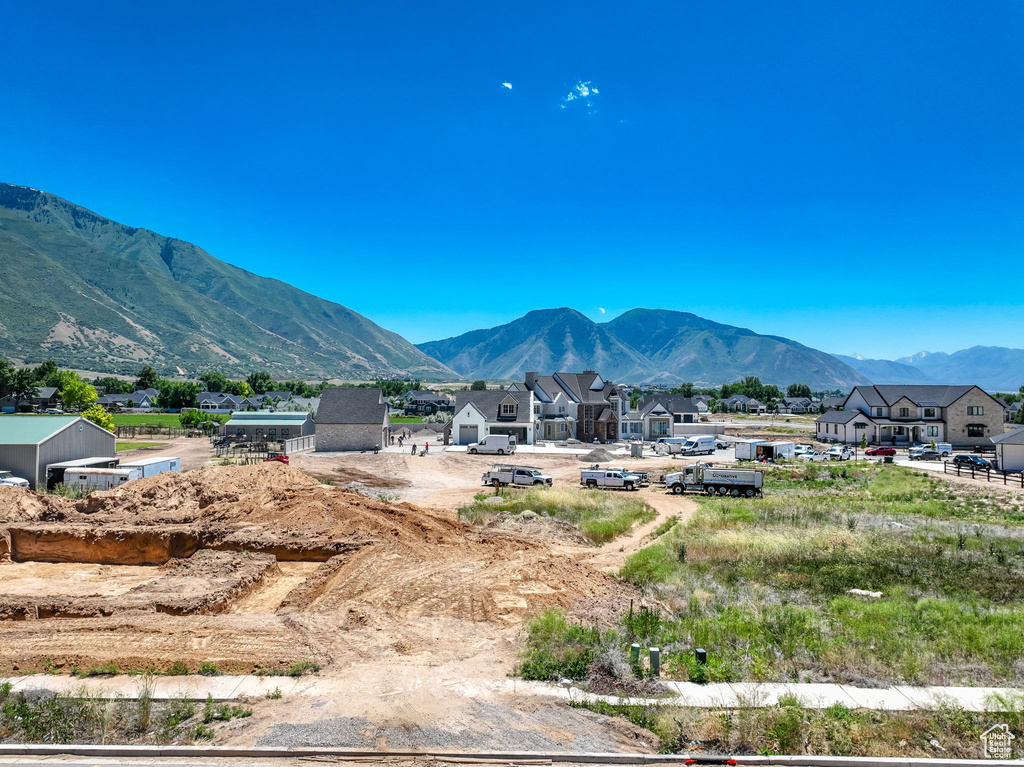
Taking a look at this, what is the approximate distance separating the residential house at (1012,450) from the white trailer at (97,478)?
67.7m

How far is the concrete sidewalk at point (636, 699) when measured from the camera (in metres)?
10.7

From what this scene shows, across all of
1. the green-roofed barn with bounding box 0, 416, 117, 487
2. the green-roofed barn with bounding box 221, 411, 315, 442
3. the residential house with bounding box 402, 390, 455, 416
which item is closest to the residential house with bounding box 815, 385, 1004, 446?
the green-roofed barn with bounding box 221, 411, 315, 442

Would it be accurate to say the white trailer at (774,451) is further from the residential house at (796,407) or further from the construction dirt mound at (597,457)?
the residential house at (796,407)

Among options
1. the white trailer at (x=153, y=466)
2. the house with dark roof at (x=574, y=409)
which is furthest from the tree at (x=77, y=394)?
the house with dark roof at (x=574, y=409)

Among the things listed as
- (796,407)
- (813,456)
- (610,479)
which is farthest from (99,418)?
(796,407)

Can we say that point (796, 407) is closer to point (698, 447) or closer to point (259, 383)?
point (698, 447)

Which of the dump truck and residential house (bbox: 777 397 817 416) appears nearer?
the dump truck

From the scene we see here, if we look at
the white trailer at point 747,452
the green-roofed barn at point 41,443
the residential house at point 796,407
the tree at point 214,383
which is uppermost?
the tree at point 214,383

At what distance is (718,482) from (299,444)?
43631 millimetres

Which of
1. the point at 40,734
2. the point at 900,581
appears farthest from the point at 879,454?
the point at 40,734

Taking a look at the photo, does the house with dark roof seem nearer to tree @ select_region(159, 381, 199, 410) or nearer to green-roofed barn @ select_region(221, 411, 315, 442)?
green-roofed barn @ select_region(221, 411, 315, 442)

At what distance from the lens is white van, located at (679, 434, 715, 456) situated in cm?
6388

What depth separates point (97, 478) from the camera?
34.8 metres

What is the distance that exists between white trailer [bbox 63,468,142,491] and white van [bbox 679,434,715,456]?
5262 cm
